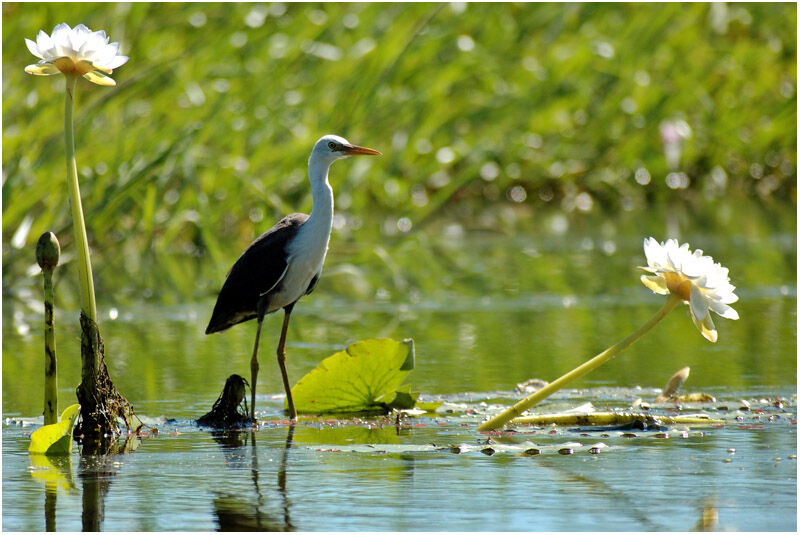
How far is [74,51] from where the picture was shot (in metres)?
4.16

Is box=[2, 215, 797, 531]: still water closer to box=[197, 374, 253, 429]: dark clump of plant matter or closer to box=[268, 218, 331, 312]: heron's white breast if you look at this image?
box=[197, 374, 253, 429]: dark clump of plant matter

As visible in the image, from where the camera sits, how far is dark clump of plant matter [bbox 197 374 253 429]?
472 centimetres

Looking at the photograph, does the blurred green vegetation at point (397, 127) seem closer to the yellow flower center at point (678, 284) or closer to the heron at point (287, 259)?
the heron at point (287, 259)

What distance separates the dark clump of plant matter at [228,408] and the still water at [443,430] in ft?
0.24

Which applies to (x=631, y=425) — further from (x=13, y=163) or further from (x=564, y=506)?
(x=13, y=163)

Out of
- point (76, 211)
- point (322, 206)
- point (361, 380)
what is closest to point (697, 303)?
point (361, 380)

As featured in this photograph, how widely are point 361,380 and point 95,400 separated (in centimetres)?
95

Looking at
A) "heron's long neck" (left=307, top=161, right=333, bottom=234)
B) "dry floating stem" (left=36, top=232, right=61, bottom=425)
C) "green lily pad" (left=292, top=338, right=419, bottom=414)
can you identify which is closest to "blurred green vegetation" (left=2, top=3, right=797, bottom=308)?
"heron's long neck" (left=307, top=161, right=333, bottom=234)

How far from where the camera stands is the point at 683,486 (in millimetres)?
3705

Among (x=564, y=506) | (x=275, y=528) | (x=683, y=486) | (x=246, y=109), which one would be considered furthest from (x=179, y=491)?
(x=246, y=109)

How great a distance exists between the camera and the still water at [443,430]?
3.47m

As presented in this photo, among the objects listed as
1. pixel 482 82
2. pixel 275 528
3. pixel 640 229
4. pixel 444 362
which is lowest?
pixel 275 528

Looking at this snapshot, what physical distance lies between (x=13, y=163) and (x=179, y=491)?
4.92 meters

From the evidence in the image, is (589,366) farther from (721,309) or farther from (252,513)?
(252,513)
